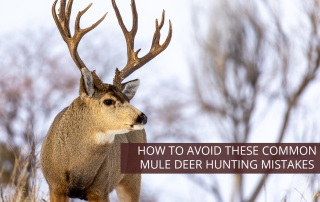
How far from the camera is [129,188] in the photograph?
5.89 meters

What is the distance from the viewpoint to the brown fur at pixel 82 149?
4.28 metres

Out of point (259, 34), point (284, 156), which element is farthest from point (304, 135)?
point (259, 34)

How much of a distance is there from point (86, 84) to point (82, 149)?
1.94 ft

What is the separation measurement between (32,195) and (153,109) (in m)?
12.9

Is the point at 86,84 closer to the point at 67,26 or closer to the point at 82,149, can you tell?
the point at 82,149

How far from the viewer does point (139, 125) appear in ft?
13.5

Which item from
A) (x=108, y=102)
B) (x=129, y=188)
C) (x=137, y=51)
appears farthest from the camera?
(x=129, y=188)

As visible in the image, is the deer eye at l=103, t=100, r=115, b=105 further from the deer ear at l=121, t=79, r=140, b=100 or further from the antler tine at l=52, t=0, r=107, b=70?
Answer: the antler tine at l=52, t=0, r=107, b=70

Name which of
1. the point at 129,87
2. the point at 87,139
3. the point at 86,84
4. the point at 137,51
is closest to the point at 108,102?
the point at 86,84

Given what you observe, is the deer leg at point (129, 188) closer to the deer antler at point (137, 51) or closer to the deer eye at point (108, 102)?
the deer antler at point (137, 51)

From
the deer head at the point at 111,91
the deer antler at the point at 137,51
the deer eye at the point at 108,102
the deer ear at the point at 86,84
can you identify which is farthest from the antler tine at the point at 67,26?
the deer eye at the point at 108,102

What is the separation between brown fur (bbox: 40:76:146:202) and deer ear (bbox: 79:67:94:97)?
0.04ft

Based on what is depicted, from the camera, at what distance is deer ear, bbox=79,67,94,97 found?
426 cm

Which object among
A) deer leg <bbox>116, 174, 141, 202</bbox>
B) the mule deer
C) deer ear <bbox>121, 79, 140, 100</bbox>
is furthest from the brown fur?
deer leg <bbox>116, 174, 141, 202</bbox>
